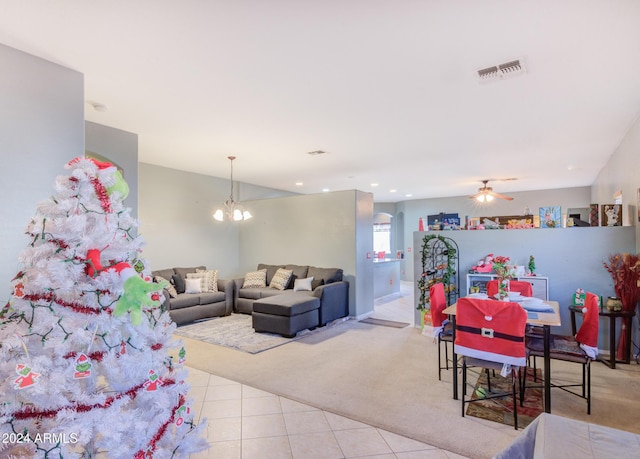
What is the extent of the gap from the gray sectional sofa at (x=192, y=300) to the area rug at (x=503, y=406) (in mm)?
4477

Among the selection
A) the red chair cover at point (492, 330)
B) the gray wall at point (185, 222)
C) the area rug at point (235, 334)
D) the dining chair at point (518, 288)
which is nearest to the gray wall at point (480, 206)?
the dining chair at point (518, 288)

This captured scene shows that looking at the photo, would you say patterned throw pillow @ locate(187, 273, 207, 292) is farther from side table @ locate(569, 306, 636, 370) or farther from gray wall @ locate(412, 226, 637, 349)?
side table @ locate(569, 306, 636, 370)

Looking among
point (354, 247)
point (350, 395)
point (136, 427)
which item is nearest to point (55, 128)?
point (136, 427)

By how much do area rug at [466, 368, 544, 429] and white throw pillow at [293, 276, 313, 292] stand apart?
326 centimetres

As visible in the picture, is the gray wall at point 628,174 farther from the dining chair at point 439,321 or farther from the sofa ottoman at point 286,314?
the sofa ottoman at point 286,314

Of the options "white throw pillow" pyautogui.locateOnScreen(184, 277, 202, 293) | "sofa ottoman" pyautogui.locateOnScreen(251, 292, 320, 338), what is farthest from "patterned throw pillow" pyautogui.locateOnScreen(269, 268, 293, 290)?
"white throw pillow" pyautogui.locateOnScreen(184, 277, 202, 293)

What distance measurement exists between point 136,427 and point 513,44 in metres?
3.24

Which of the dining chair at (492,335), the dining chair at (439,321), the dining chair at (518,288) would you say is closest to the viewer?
the dining chair at (492,335)

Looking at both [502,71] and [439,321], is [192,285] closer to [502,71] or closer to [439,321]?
[439,321]

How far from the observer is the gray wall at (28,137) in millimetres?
2385

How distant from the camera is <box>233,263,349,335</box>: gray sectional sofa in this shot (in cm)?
559

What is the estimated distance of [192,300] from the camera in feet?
19.3

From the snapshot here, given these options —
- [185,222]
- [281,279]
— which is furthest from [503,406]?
[185,222]

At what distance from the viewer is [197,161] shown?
6055mm
